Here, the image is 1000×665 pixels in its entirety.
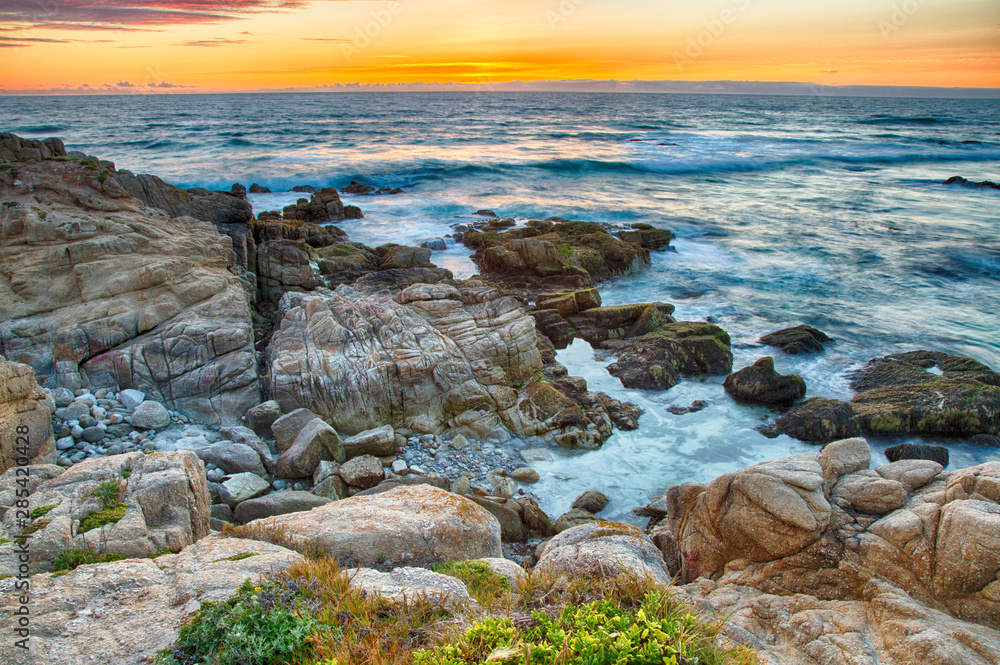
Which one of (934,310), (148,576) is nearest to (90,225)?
(148,576)

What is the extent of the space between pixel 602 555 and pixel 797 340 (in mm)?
14650

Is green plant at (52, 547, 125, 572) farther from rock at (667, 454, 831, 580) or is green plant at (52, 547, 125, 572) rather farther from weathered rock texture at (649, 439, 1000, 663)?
rock at (667, 454, 831, 580)

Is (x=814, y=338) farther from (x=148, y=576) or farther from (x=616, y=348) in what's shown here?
(x=148, y=576)

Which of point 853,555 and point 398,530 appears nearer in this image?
point 853,555

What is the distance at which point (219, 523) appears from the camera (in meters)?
7.81

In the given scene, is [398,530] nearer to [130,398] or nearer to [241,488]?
[241,488]

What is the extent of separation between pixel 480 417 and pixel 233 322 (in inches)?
238

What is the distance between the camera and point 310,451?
32.5 feet

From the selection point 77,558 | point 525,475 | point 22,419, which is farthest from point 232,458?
point 525,475

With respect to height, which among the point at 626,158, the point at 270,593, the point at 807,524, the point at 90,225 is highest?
the point at 626,158

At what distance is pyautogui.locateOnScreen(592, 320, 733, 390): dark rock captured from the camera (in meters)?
15.1

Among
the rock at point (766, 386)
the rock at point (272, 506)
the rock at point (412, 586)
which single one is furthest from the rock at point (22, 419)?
the rock at point (766, 386)

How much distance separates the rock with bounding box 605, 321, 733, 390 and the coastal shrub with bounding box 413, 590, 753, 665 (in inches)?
442

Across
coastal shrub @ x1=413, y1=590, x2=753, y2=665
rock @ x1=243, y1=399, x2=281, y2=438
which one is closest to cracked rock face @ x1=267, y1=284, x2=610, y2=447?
rock @ x1=243, y1=399, x2=281, y2=438
